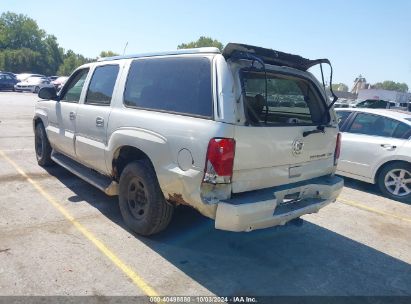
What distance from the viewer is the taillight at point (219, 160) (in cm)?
301

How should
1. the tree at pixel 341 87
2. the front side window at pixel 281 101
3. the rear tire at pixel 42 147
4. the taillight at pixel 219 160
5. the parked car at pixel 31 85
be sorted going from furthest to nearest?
the tree at pixel 341 87 → the parked car at pixel 31 85 → the rear tire at pixel 42 147 → the front side window at pixel 281 101 → the taillight at pixel 219 160

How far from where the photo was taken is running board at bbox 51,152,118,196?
14.2ft

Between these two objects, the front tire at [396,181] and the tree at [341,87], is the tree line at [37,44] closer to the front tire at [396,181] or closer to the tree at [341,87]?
the tree at [341,87]

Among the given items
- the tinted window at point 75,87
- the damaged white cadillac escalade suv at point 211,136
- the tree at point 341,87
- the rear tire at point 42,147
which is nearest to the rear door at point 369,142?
the damaged white cadillac escalade suv at point 211,136

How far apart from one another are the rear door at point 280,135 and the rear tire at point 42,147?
13.6 ft

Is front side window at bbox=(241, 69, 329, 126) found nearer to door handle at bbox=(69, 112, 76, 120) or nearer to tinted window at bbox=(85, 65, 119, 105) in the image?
tinted window at bbox=(85, 65, 119, 105)

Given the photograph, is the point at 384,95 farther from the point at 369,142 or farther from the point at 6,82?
the point at 369,142

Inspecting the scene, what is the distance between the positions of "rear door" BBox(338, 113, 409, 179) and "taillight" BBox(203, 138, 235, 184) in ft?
14.3

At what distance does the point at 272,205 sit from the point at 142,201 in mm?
1483

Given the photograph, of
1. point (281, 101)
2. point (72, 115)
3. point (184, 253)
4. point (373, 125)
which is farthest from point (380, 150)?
point (72, 115)

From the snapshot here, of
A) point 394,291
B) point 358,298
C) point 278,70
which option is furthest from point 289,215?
point 278,70

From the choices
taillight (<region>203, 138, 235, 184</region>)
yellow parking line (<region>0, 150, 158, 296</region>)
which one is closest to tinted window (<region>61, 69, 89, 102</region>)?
yellow parking line (<region>0, 150, 158, 296</region>)

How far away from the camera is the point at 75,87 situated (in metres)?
5.35

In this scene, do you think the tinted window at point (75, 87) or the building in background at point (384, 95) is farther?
the building in background at point (384, 95)
